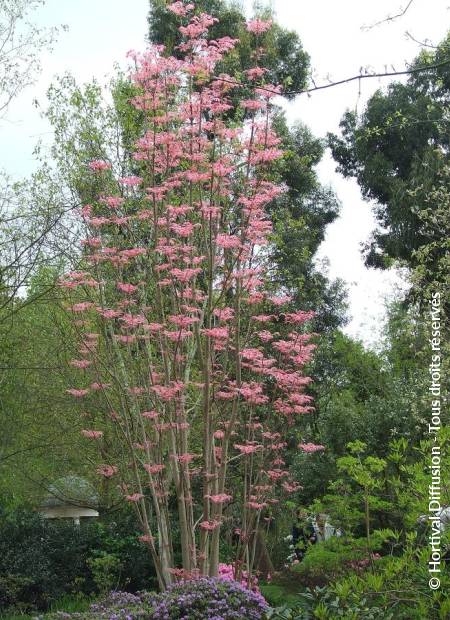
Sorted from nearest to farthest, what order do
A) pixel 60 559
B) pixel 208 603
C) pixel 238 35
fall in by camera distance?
1. pixel 208 603
2. pixel 60 559
3. pixel 238 35

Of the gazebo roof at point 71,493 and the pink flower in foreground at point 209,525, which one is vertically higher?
the gazebo roof at point 71,493

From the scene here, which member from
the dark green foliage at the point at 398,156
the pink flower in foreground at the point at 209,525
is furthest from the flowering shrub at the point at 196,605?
the dark green foliage at the point at 398,156

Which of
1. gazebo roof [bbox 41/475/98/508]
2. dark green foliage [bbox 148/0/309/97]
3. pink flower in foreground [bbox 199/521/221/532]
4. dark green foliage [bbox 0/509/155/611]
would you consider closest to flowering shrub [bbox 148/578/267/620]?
pink flower in foreground [bbox 199/521/221/532]

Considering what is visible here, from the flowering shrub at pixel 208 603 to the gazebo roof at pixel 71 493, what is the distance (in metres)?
5.20

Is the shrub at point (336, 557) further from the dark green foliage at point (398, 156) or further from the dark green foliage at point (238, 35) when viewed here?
the dark green foliage at point (238, 35)

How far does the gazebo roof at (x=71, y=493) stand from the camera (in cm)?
1142

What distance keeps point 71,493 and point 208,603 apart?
5.77 metres

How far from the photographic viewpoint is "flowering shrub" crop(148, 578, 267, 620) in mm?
5996

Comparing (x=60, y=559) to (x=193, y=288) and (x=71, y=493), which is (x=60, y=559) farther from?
(x=193, y=288)

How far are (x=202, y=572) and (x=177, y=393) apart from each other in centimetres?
166

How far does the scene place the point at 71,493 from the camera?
37.6 ft

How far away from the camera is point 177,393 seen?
743 centimetres

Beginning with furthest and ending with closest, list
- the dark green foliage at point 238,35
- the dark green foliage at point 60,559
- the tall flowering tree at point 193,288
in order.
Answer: the dark green foliage at point 238,35
the dark green foliage at point 60,559
the tall flowering tree at point 193,288

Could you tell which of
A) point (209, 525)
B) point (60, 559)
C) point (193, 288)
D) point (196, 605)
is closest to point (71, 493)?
point (60, 559)
